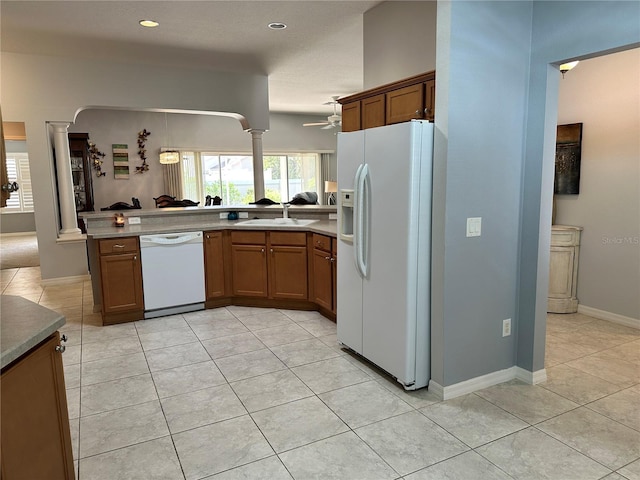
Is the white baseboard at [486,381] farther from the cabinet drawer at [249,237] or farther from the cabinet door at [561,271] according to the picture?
the cabinet drawer at [249,237]

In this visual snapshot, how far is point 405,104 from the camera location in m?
3.28

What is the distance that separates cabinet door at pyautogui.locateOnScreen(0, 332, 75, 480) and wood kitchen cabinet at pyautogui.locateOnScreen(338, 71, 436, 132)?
265 cm

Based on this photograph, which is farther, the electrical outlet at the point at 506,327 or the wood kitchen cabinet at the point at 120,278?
the wood kitchen cabinet at the point at 120,278

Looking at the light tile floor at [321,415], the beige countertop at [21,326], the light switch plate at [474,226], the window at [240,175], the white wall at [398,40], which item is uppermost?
the white wall at [398,40]

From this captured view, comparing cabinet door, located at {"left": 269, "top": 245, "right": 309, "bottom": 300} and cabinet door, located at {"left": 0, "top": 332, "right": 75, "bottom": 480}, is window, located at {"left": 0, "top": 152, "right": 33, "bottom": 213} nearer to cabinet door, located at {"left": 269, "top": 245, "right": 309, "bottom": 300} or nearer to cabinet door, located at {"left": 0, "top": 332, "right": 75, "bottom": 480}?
cabinet door, located at {"left": 269, "top": 245, "right": 309, "bottom": 300}

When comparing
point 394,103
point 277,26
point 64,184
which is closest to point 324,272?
point 394,103

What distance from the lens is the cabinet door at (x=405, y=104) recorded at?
3.14 meters

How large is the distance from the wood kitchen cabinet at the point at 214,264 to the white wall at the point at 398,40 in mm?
2266

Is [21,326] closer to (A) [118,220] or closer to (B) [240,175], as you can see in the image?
(A) [118,220]

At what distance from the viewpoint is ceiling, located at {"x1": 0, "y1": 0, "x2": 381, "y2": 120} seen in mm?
3982

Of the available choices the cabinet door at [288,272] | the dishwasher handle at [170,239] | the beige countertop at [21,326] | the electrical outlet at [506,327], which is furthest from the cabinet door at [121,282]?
the electrical outlet at [506,327]

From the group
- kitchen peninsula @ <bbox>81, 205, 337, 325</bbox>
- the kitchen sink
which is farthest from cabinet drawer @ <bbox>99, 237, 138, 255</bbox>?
the kitchen sink

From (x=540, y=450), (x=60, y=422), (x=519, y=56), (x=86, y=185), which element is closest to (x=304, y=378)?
(x=540, y=450)

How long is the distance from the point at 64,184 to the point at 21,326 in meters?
5.38
